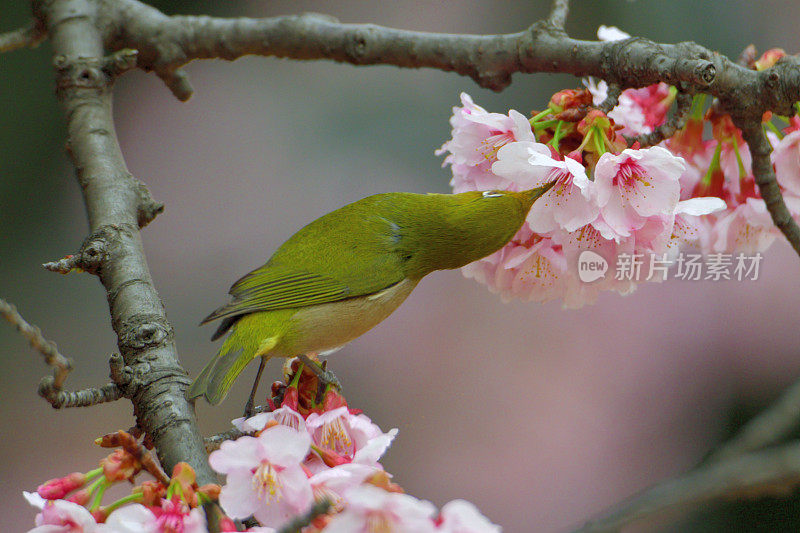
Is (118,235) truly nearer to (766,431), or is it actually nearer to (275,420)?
(275,420)

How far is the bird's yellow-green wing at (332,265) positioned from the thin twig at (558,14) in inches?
14.8

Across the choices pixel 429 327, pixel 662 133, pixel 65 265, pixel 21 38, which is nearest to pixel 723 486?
pixel 662 133

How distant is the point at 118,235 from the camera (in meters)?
1.01

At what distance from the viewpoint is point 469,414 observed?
8.00 feet

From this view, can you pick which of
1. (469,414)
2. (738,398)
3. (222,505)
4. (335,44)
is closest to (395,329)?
(469,414)

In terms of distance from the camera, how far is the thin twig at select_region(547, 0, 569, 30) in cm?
122

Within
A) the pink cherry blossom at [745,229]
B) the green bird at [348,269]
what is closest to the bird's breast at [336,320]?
the green bird at [348,269]

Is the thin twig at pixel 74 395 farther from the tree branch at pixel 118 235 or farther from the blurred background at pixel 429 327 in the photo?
the blurred background at pixel 429 327

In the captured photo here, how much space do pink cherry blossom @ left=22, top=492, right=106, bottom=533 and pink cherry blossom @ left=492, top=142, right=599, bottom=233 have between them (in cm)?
58

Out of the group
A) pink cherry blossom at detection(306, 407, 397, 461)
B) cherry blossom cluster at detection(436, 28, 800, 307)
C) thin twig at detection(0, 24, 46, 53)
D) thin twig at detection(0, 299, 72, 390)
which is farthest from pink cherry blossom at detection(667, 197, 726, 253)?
thin twig at detection(0, 24, 46, 53)

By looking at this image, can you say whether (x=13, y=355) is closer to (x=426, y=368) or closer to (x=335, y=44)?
(x=426, y=368)

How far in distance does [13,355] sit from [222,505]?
6.47 feet

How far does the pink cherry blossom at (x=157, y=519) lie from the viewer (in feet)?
2.05

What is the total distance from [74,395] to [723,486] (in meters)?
0.61
